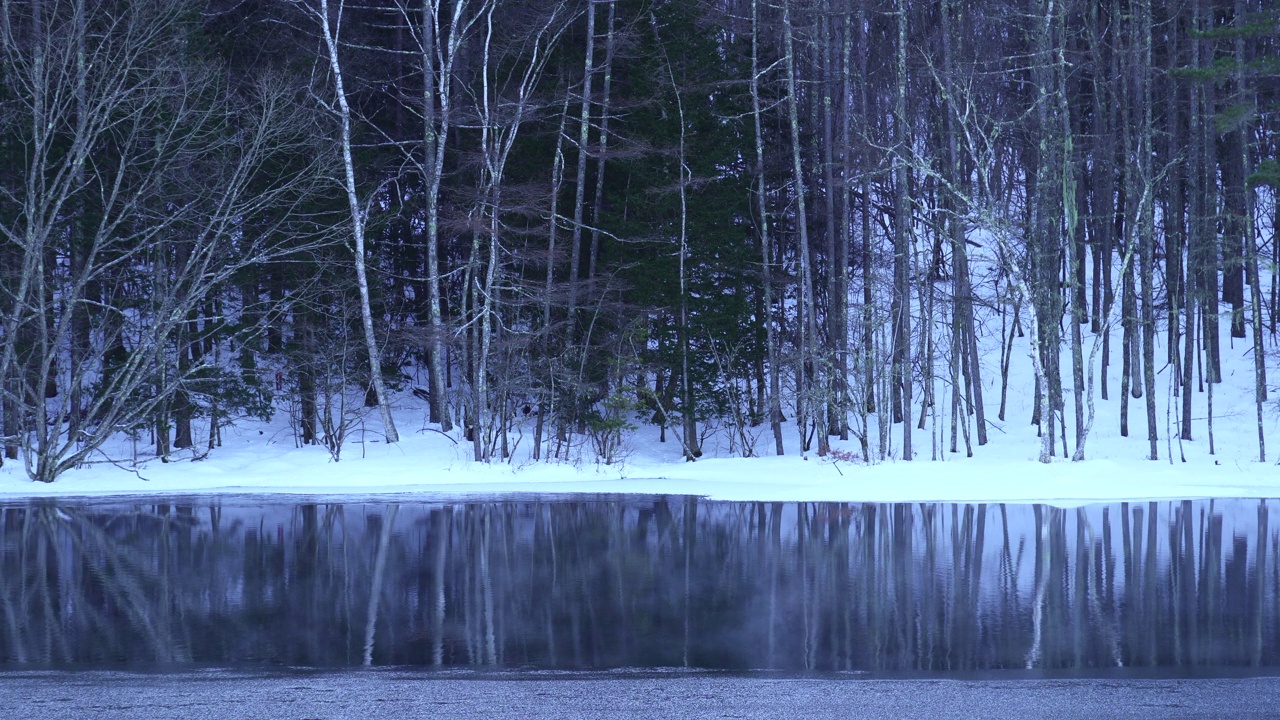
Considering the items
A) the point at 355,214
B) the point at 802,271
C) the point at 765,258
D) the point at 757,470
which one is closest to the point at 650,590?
the point at 757,470

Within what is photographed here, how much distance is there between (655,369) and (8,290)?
582 inches

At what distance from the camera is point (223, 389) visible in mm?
27844

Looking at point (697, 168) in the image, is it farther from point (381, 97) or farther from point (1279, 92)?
point (1279, 92)

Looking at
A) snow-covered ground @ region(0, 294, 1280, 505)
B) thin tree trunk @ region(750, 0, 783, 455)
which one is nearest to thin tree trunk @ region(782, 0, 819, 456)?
thin tree trunk @ region(750, 0, 783, 455)

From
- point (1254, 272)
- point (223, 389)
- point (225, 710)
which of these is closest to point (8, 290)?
point (223, 389)

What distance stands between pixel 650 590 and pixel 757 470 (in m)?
14.6

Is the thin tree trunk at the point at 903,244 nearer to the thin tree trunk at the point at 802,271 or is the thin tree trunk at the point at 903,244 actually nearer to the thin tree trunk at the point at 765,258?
the thin tree trunk at the point at 802,271

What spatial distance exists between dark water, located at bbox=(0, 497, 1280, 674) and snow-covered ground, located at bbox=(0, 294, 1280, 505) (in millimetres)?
3447

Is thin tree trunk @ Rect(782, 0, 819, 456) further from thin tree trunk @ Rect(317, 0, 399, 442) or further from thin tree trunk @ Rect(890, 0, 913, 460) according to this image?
thin tree trunk @ Rect(317, 0, 399, 442)

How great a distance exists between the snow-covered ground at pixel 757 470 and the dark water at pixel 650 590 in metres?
3.45

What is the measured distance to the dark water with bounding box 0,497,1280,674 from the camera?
26.6 ft

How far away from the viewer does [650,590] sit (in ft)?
35.0

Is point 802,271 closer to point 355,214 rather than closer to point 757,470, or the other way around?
point 757,470

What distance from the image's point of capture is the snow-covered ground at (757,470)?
2042 centimetres
